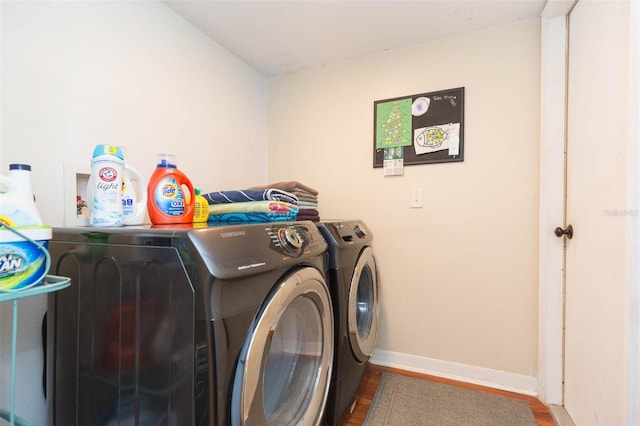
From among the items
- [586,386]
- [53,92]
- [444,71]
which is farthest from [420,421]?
[53,92]

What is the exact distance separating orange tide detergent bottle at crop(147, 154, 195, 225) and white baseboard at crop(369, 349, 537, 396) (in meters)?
1.54

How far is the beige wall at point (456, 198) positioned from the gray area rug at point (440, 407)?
190mm

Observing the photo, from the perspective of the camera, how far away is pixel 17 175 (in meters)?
0.71

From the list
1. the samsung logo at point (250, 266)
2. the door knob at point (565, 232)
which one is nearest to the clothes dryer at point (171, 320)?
the samsung logo at point (250, 266)

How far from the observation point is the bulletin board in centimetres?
175

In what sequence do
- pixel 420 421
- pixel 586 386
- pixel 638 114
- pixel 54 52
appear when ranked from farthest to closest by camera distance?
pixel 420 421
pixel 586 386
pixel 54 52
pixel 638 114

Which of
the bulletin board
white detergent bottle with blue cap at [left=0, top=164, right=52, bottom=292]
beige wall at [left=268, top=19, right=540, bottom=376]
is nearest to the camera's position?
white detergent bottle with blue cap at [left=0, top=164, right=52, bottom=292]

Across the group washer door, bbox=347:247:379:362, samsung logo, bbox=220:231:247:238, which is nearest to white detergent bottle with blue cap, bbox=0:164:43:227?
samsung logo, bbox=220:231:247:238

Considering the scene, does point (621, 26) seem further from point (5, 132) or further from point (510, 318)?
point (5, 132)

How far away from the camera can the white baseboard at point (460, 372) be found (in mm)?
1628

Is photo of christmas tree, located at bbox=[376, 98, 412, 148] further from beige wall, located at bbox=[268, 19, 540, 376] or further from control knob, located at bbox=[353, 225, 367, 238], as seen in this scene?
control knob, located at bbox=[353, 225, 367, 238]

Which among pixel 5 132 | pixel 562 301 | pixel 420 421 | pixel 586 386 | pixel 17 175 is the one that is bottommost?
pixel 420 421

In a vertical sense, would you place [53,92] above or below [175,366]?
above

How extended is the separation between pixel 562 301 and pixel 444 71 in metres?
1.42
